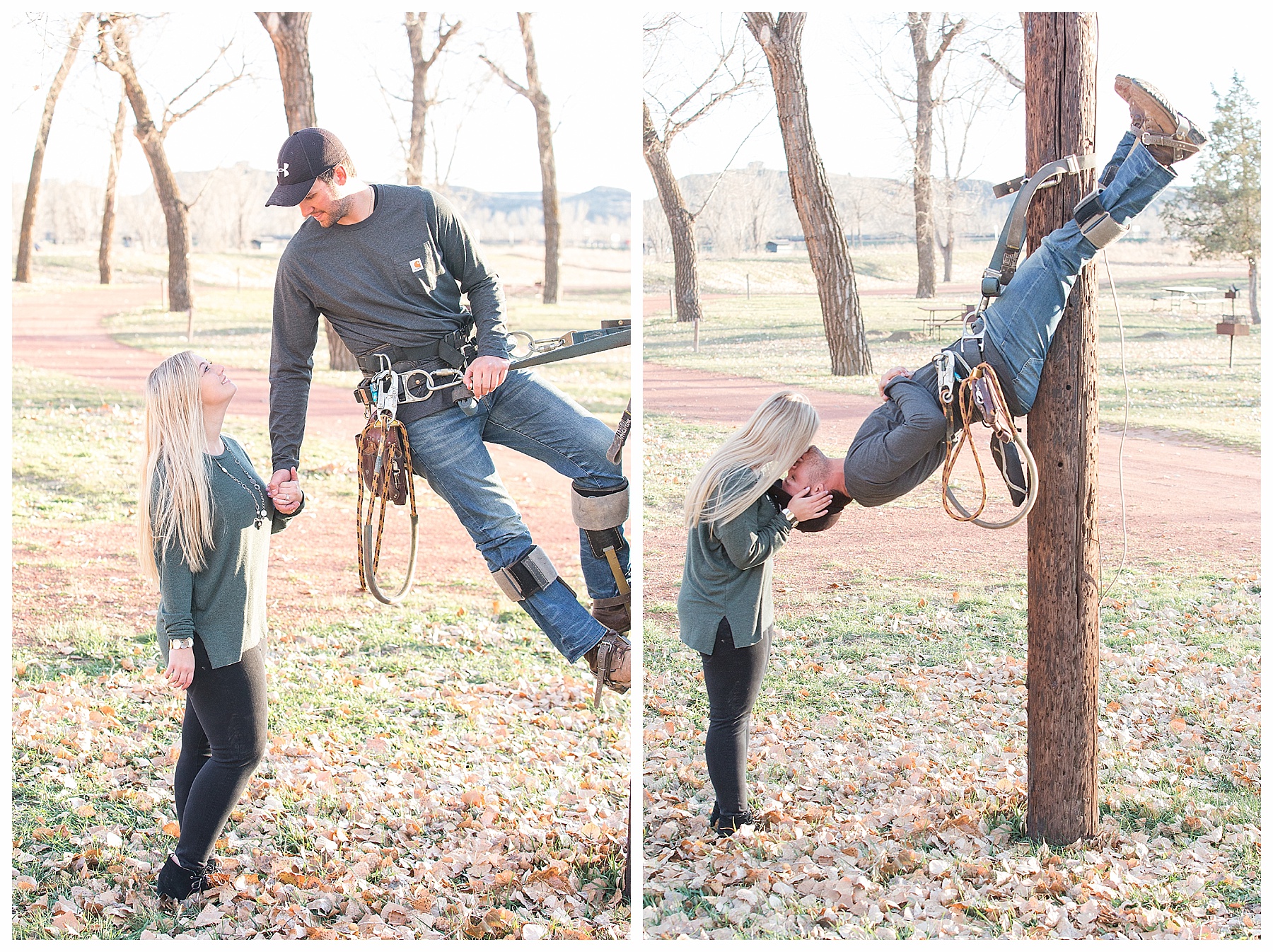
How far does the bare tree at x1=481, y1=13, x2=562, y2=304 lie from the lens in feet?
44.2

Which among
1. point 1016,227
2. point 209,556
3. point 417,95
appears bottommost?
point 209,556

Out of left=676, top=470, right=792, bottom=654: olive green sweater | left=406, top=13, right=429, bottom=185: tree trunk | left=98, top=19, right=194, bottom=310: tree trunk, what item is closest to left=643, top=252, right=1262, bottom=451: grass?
left=406, top=13, right=429, bottom=185: tree trunk

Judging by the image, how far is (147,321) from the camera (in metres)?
12.1

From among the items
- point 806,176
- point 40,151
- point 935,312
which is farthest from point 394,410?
point 40,151

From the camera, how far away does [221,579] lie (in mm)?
2818

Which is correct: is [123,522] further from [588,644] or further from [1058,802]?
Result: [1058,802]

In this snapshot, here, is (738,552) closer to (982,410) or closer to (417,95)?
(982,410)

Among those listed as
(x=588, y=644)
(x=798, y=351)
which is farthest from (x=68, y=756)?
(x=798, y=351)

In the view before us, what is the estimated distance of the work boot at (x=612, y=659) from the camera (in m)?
3.03

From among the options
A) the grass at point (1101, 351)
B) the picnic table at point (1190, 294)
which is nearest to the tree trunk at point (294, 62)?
the grass at point (1101, 351)

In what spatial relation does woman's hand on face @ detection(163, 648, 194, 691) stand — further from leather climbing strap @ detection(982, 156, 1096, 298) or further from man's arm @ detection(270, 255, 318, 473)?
leather climbing strap @ detection(982, 156, 1096, 298)

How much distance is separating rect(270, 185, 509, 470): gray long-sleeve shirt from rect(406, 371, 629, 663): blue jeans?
11 cm

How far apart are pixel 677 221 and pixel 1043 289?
20.8 ft

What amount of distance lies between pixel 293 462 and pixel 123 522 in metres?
5.05
